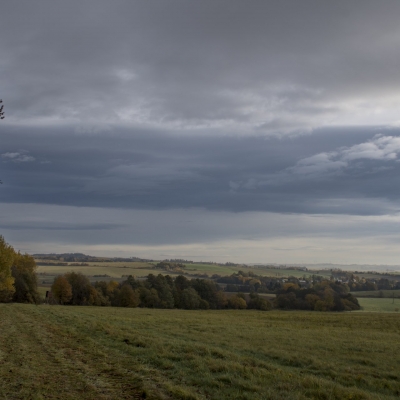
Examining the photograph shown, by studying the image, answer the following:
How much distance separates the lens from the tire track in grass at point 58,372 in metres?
10.0

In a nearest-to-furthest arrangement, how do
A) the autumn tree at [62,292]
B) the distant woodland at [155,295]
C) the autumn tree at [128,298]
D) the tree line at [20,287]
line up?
the tree line at [20,287], the distant woodland at [155,295], the autumn tree at [128,298], the autumn tree at [62,292]

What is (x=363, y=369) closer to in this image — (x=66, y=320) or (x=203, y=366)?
(x=203, y=366)

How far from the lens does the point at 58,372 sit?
12289mm

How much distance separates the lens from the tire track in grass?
10016 millimetres

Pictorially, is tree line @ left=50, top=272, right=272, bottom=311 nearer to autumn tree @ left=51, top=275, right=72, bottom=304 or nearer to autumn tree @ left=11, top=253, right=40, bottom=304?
autumn tree @ left=51, top=275, right=72, bottom=304

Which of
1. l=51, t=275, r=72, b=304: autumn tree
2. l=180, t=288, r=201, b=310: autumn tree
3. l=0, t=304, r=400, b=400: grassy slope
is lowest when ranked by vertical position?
l=180, t=288, r=201, b=310: autumn tree

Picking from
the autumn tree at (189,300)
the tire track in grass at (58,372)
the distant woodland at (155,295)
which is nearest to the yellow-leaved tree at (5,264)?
the distant woodland at (155,295)

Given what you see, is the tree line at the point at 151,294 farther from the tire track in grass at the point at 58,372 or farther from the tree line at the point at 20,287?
the tire track in grass at the point at 58,372

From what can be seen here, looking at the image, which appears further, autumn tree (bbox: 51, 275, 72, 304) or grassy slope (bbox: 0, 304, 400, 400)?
autumn tree (bbox: 51, 275, 72, 304)

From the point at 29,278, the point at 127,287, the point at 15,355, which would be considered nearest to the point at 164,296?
the point at 127,287

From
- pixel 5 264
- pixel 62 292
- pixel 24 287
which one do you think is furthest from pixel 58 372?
pixel 62 292

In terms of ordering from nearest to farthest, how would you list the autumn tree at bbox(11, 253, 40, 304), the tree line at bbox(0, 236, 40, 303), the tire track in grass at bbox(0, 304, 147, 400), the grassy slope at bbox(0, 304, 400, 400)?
the tire track in grass at bbox(0, 304, 147, 400)
the grassy slope at bbox(0, 304, 400, 400)
the tree line at bbox(0, 236, 40, 303)
the autumn tree at bbox(11, 253, 40, 304)

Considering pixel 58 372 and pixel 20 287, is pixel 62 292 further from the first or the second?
pixel 58 372

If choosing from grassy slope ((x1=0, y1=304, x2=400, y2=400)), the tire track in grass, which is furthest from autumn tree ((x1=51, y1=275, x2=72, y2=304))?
the tire track in grass
